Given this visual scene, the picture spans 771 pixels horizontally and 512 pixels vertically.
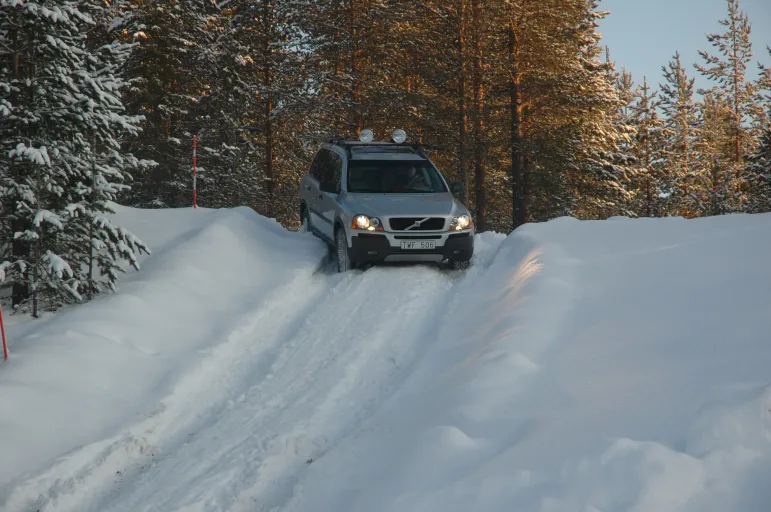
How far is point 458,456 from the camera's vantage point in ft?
15.4

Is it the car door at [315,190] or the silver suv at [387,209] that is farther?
the car door at [315,190]

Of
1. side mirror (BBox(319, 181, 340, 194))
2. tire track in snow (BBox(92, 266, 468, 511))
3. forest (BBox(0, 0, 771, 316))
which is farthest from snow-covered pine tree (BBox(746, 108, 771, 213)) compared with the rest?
tire track in snow (BBox(92, 266, 468, 511))

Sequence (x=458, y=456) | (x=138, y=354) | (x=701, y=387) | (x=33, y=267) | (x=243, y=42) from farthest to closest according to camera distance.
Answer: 1. (x=243, y=42)
2. (x=33, y=267)
3. (x=138, y=354)
4. (x=701, y=387)
5. (x=458, y=456)

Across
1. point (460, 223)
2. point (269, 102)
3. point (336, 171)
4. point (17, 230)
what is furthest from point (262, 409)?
point (269, 102)

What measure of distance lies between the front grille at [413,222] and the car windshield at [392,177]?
3.75ft

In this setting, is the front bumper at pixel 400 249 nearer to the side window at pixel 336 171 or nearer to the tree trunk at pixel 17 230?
the side window at pixel 336 171

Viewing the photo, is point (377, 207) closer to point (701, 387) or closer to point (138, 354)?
point (138, 354)

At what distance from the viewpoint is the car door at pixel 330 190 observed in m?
11.3

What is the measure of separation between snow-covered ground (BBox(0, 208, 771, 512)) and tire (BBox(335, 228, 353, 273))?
934 millimetres

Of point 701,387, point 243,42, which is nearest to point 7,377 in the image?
point 701,387

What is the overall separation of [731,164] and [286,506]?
46912mm

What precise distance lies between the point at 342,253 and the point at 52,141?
4.43 metres

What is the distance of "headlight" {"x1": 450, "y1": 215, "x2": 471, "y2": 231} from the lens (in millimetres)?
10531

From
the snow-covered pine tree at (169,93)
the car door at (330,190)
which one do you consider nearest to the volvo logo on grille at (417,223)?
the car door at (330,190)
